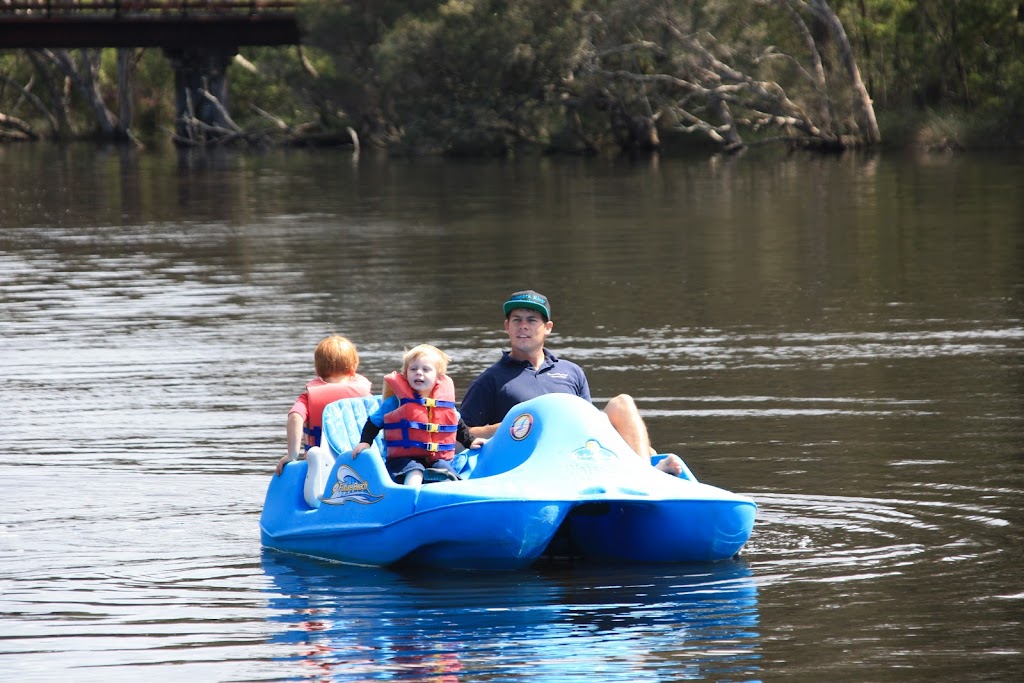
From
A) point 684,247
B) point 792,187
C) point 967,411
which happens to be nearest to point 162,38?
point 792,187

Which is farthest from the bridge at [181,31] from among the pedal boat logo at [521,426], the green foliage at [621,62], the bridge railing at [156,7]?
the pedal boat logo at [521,426]

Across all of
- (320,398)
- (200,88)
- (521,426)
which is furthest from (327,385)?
(200,88)

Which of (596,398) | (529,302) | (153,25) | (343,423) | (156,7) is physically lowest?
(596,398)

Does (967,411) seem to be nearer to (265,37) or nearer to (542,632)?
(542,632)

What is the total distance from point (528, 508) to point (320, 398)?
193cm

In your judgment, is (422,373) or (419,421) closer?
(422,373)

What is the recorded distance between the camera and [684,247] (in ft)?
80.1

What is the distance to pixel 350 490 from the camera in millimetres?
8305

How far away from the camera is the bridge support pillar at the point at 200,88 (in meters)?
74.9

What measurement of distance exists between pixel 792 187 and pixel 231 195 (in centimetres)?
1210

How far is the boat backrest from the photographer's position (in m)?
9.14

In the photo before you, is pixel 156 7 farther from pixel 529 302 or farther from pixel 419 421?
pixel 419 421

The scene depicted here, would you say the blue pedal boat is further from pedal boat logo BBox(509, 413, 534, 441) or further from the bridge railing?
the bridge railing

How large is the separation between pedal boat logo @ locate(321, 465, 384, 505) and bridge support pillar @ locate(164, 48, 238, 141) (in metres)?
67.1
